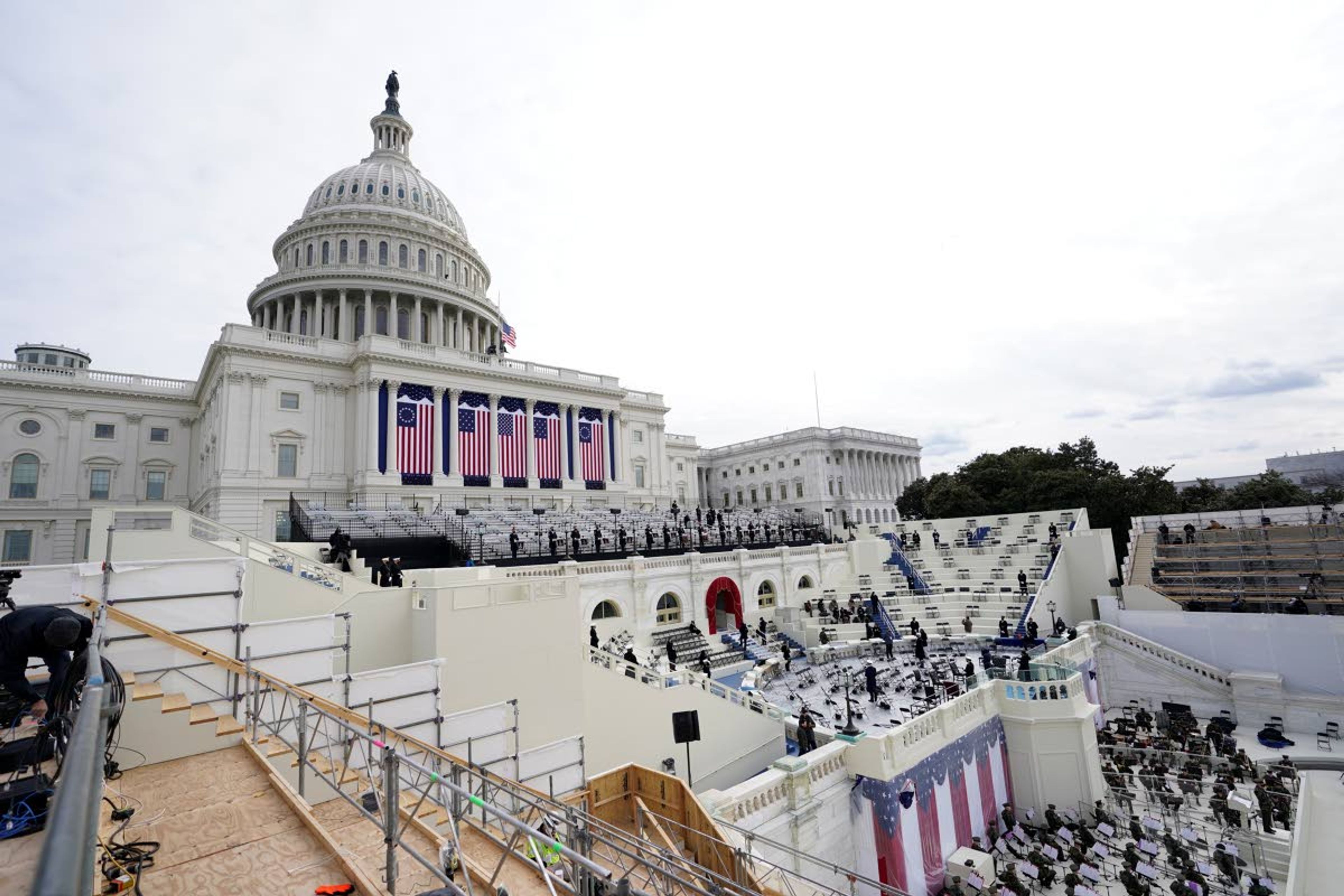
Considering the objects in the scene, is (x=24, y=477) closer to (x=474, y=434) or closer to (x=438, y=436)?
(x=438, y=436)

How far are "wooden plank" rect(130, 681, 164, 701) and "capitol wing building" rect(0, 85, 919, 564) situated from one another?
29.7 m

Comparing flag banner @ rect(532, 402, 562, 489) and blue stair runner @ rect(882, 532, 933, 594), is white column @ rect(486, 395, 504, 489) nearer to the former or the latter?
flag banner @ rect(532, 402, 562, 489)

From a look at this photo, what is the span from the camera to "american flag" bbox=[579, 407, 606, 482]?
5066cm

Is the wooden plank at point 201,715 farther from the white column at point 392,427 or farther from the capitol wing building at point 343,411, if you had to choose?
the white column at point 392,427

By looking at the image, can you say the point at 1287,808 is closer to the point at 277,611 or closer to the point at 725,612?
the point at 725,612

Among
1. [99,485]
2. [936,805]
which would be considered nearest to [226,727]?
[936,805]

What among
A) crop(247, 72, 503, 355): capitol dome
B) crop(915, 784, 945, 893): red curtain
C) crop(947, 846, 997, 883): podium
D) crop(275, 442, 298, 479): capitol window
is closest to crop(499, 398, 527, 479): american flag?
crop(247, 72, 503, 355): capitol dome

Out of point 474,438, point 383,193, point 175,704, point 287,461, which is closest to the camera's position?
point 175,704

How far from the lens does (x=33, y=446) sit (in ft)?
141

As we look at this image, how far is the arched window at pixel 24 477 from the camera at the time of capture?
4234cm

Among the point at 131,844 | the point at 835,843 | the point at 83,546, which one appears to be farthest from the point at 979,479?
the point at 83,546

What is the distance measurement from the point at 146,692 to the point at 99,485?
161ft

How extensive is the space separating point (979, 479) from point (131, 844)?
216ft

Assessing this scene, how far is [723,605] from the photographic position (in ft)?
112
